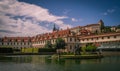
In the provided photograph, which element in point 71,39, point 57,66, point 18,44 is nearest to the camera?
point 57,66

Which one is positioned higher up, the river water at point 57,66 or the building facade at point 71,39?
the building facade at point 71,39

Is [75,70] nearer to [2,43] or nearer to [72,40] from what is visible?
[72,40]

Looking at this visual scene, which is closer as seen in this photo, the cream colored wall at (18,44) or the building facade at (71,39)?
the building facade at (71,39)

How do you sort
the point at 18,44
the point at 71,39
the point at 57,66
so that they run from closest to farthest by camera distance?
the point at 57,66 → the point at 71,39 → the point at 18,44

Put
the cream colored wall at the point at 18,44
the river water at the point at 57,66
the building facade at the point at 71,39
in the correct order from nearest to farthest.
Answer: the river water at the point at 57,66 → the building facade at the point at 71,39 → the cream colored wall at the point at 18,44

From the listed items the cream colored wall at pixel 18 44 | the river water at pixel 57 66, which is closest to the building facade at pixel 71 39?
the cream colored wall at pixel 18 44

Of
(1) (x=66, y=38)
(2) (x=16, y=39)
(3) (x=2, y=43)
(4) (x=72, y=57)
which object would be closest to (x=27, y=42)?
(2) (x=16, y=39)

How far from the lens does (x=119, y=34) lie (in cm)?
6712

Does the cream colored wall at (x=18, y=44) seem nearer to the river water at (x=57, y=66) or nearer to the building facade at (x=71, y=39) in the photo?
the building facade at (x=71, y=39)

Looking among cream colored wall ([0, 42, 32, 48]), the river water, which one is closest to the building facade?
cream colored wall ([0, 42, 32, 48])

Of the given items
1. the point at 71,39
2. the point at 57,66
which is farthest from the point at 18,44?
the point at 57,66

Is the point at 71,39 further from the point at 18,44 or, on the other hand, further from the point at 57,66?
the point at 57,66

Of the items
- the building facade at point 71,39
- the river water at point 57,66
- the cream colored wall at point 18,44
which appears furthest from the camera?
the cream colored wall at point 18,44

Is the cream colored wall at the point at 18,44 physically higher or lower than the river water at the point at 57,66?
higher
